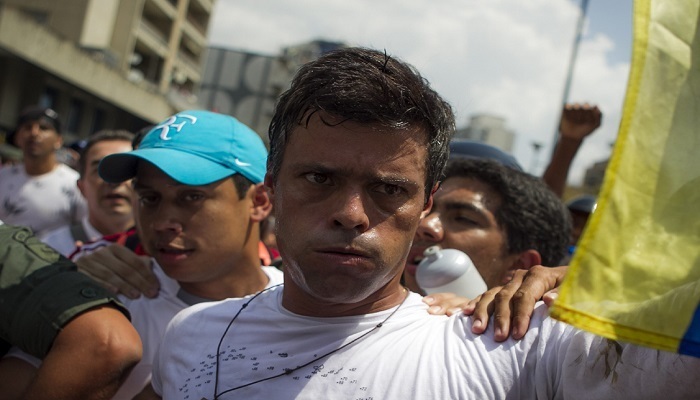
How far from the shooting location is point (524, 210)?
2799 mm

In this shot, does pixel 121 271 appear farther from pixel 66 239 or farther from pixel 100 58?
pixel 100 58

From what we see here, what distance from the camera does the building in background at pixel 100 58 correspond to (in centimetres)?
2177

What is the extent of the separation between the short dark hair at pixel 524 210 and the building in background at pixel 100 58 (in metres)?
19.5

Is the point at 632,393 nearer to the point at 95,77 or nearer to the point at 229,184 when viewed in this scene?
the point at 229,184

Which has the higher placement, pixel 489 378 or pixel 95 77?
pixel 95 77

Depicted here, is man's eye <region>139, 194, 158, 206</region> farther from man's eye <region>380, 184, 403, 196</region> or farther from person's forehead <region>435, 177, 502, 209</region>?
man's eye <region>380, 184, 403, 196</region>

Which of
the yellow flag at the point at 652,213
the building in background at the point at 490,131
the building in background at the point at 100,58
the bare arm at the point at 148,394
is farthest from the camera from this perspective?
the building in background at the point at 100,58

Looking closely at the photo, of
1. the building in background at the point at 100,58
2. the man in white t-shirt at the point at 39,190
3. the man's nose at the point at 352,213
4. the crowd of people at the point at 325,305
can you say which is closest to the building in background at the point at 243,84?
the building in background at the point at 100,58

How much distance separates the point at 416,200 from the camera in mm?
1635

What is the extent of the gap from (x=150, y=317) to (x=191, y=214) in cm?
38

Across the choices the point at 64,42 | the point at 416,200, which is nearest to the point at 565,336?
the point at 416,200

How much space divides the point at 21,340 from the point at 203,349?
0.50 metres

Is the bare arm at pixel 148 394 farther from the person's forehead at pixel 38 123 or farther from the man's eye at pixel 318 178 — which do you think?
the person's forehead at pixel 38 123

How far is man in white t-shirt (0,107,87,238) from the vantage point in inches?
223
